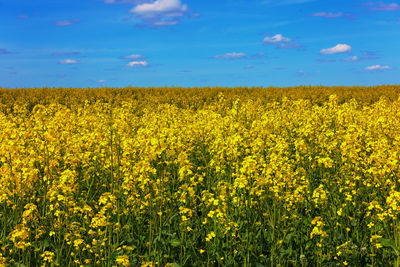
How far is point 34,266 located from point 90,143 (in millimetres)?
2846

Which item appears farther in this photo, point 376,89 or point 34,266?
point 376,89

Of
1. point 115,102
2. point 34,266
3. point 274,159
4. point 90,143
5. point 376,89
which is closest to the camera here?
point 34,266

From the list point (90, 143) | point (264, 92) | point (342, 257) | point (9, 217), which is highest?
point (264, 92)

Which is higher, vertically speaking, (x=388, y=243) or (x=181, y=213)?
(x=181, y=213)

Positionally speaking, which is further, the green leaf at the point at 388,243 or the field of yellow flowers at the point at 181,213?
the green leaf at the point at 388,243

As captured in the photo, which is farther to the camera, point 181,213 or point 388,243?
point 181,213

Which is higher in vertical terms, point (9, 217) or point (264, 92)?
point (264, 92)

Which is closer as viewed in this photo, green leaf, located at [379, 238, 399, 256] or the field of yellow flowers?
the field of yellow flowers

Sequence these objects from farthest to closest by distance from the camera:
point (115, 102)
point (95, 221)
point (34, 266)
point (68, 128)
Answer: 1. point (115, 102)
2. point (68, 128)
3. point (34, 266)
4. point (95, 221)

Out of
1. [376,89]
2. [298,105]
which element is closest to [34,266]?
[298,105]

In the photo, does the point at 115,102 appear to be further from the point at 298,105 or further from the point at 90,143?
the point at 90,143

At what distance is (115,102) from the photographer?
83.4 feet

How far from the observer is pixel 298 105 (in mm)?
13578

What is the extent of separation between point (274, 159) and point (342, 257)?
60.9 inches
